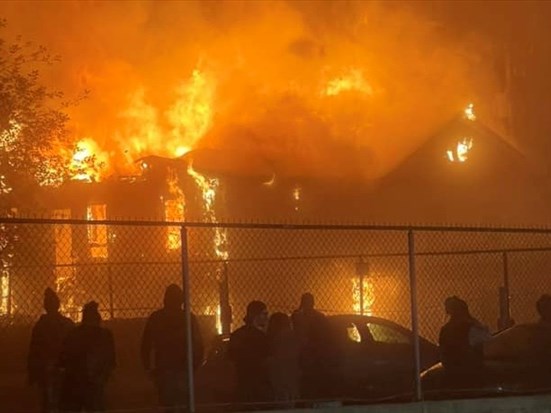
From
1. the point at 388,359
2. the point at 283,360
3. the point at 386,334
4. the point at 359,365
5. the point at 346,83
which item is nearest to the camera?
the point at 283,360

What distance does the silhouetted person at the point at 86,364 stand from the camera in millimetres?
10625

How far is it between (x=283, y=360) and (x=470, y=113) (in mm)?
34376

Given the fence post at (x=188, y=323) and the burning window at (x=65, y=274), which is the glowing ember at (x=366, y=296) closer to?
the burning window at (x=65, y=274)

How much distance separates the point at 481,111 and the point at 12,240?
32765mm

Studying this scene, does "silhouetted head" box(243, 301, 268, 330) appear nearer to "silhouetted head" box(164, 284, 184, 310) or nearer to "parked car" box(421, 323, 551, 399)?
"silhouetted head" box(164, 284, 184, 310)

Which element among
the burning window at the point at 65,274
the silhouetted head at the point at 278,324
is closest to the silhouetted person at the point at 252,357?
the silhouetted head at the point at 278,324

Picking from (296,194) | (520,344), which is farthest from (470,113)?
(520,344)

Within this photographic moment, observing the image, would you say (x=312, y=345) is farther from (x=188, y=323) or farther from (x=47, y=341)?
(x=47, y=341)

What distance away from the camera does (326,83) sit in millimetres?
45531

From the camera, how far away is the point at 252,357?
462 inches

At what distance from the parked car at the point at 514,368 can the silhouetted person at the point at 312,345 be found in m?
1.29

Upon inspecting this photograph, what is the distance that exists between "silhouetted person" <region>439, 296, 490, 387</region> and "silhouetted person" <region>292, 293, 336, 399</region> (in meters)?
1.47

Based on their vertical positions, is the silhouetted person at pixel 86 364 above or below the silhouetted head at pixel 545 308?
below

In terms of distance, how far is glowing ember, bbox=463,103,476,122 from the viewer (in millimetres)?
44438
